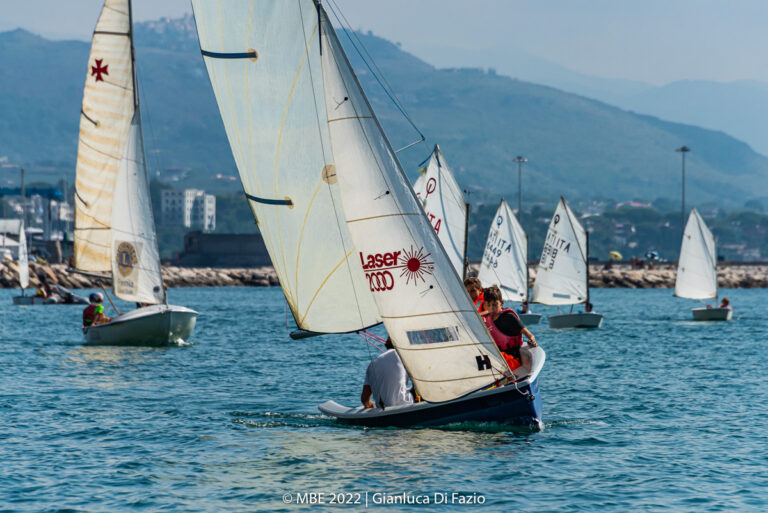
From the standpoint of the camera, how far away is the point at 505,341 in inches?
697

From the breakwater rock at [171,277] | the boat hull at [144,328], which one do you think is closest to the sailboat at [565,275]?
the boat hull at [144,328]

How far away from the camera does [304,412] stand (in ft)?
71.1

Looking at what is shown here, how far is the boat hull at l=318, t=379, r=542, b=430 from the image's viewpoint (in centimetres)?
1716

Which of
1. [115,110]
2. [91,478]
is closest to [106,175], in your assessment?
[115,110]

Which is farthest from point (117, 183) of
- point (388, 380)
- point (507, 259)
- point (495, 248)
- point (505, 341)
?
point (507, 259)

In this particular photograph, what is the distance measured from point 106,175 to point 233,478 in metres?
21.4

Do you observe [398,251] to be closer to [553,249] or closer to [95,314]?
[95,314]

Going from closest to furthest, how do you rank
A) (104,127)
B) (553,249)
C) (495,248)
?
1. (104,127)
2. (553,249)
3. (495,248)

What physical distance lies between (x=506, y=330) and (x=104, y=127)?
2108 centimetres

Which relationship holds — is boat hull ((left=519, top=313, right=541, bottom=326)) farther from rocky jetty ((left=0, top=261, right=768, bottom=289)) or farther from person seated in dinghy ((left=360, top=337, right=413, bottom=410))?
rocky jetty ((left=0, top=261, right=768, bottom=289))

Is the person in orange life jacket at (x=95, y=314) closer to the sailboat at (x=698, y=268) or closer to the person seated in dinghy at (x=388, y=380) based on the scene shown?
the person seated in dinghy at (x=388, y=380)

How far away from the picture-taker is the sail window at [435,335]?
16.8 meters

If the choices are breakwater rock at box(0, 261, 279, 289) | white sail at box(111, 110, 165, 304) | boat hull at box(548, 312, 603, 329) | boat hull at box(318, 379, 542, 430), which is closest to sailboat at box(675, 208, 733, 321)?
boat hull at box(548, 312, 603, 329)

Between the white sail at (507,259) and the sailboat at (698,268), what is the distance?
37.2 feet
